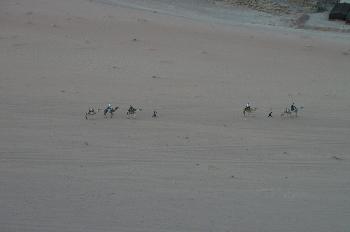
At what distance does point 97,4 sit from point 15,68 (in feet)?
26.4

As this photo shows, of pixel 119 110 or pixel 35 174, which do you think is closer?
pixel 35 174

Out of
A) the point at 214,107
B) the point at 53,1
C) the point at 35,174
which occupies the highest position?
the point at 53,1

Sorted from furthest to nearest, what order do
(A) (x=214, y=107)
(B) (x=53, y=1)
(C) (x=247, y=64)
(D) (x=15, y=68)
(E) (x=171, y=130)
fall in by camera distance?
(B) (x=53, y=1) < (C) (x=247, y=64) < (D) (x=15, y=68) < (A) (x=214, y=107) < (E) (x=171, y=130)

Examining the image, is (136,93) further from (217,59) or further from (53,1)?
(53,1)

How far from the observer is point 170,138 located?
712 centimetres

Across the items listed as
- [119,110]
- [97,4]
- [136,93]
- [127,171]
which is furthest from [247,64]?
[97,4]

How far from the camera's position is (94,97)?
28.9 ft

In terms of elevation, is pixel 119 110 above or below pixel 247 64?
below

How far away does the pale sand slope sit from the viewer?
5.29 metres

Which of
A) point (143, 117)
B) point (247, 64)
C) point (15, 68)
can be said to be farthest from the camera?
point (247, 64)

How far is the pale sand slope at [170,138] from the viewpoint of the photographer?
529 cm

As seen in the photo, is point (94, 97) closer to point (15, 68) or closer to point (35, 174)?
point (15, 68)

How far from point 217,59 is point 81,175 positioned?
673cm

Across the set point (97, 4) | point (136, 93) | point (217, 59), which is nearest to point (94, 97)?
point (136, 93)
